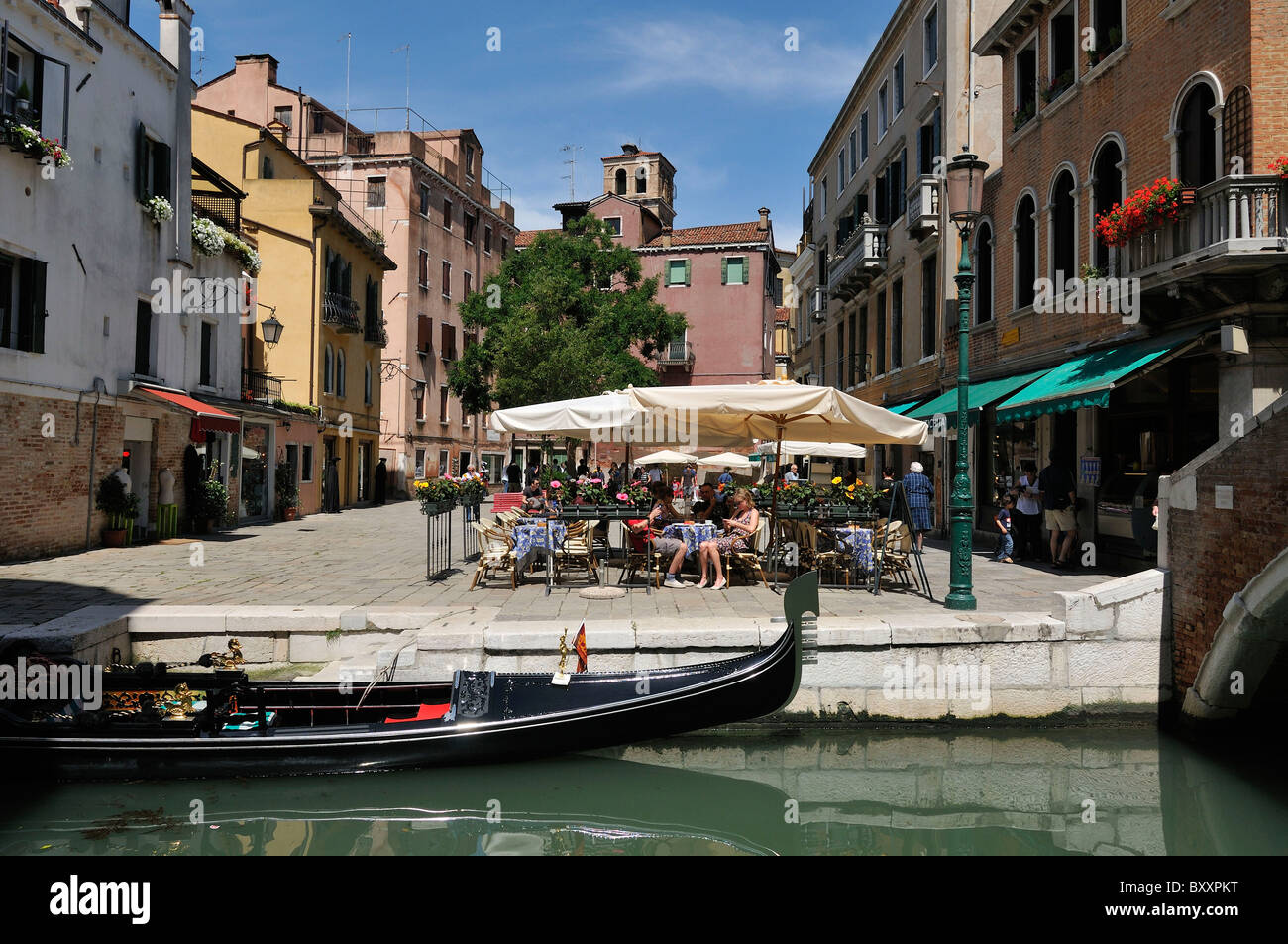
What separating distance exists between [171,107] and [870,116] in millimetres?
18543

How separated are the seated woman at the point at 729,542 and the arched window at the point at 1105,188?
6.67 meters

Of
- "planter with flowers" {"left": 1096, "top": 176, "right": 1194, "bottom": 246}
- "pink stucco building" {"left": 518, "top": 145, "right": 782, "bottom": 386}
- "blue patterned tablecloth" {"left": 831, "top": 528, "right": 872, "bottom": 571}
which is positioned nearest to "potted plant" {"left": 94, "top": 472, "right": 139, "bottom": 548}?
"blue patterned tablecloth" {"left": 831, "top": 528, "right": 872, "bottom": 571}

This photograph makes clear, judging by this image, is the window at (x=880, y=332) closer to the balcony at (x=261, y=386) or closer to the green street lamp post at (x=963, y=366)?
the green street lamp post at (x=963, y=366)

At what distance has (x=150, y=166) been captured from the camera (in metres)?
15.3

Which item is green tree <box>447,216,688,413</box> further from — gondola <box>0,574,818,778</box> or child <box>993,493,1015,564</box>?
gondola <box>0,574,818,778</box>

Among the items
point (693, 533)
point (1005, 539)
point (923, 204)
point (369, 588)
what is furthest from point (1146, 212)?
point (369, 588)

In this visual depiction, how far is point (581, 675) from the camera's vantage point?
6543mm

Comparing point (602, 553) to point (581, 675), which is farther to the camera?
point (602, 553)

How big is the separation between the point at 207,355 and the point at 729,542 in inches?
546

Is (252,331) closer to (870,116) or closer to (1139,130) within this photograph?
(870,116)

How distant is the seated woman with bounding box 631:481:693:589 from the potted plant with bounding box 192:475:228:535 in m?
10.9

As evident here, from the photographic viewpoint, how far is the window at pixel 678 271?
141 ft

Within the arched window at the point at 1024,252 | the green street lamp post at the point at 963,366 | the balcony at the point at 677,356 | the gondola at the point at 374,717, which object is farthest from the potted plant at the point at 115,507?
the balcony at the point at 677,356
